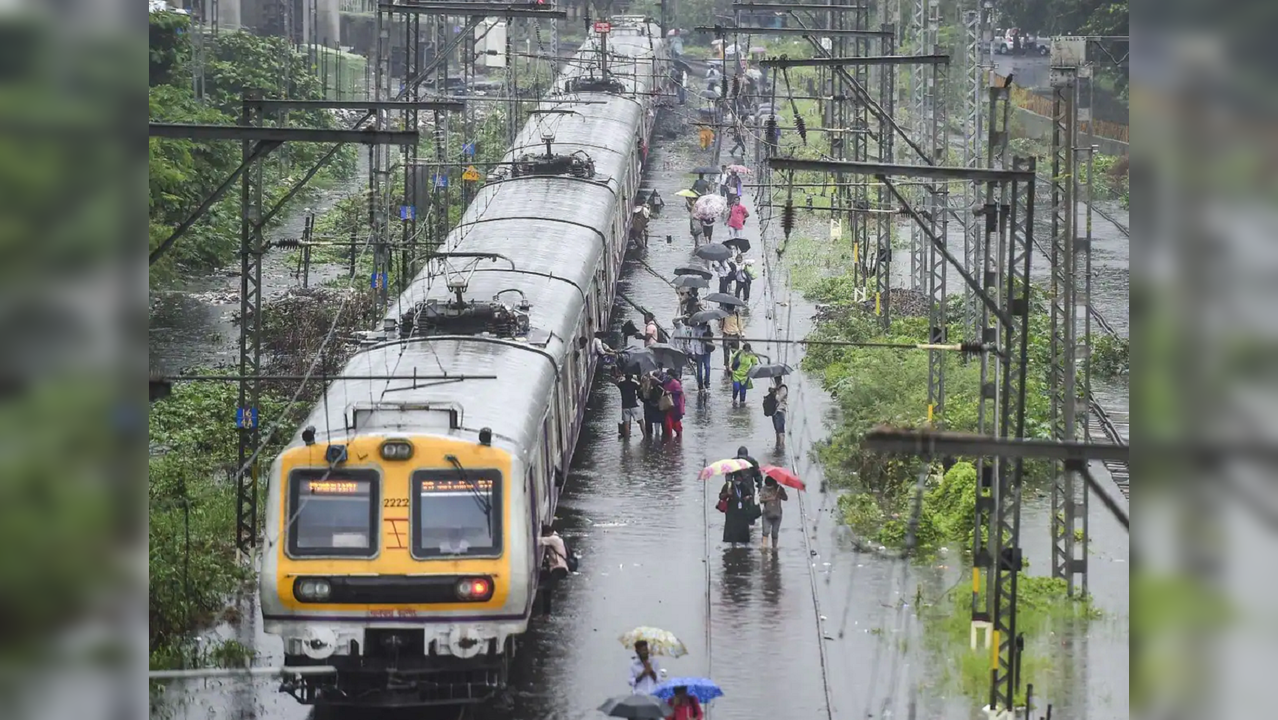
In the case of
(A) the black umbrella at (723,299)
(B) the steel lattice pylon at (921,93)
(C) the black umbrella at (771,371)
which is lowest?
(C) the black umbrella at (771,371)

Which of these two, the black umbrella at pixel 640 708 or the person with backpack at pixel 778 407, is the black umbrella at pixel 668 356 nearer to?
the person with backpack at pixel 778 407

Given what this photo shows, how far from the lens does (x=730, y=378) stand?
27016 mm

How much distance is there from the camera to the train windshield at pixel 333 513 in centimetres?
1273

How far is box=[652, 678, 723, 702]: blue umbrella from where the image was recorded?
12.2 meters

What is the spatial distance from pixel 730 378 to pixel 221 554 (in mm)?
10889

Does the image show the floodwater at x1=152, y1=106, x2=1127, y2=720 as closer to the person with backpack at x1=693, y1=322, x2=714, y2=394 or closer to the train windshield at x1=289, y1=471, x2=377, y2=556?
the person with backpack at x1=693, y1=322, x2=714, y2=394

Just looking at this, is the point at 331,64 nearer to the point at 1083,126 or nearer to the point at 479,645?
the point at 1083,126

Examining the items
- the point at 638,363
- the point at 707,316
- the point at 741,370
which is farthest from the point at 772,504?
the point at 707,316

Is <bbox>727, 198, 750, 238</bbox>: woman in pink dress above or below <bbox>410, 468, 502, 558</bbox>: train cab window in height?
above

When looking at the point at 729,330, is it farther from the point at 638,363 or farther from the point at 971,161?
the point at 971,161

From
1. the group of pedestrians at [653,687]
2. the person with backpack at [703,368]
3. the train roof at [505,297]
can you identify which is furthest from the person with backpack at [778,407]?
the group of pedestrians at [653,687]

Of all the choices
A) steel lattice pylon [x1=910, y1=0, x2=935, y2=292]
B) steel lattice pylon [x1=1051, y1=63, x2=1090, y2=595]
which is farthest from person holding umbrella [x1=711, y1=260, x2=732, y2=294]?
steel lattice pylon [x1=1051, y1=63, x2=1090, y2=595]

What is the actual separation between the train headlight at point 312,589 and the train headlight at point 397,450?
0.94 meters
